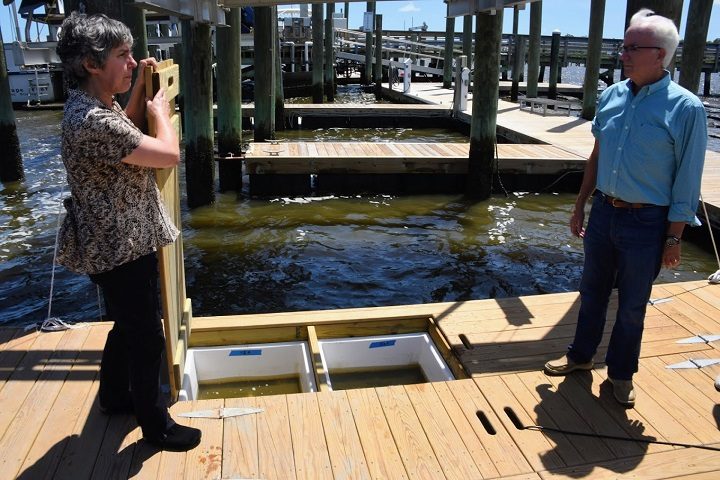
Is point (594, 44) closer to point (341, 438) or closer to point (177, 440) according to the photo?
point (341, 438)

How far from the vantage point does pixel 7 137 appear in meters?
10.5

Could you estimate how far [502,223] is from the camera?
8.50 metres

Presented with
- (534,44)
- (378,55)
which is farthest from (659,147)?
(378,55)


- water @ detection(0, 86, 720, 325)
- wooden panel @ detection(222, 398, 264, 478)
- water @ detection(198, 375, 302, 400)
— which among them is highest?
wooden panel @ detection(222, 398, 264, 478)

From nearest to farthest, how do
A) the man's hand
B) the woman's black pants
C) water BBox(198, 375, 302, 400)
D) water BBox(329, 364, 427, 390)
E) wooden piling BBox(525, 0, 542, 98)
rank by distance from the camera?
the woman's black pants < the man's hand < water BBox(198, 375, 302, 400) < water BBox(329, 364, 427, 390) < wooden piling BBox(525, 0, 542, 98)

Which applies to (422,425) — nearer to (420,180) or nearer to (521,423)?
(521,423)

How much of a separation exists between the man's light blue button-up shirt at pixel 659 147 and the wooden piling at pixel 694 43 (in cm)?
734

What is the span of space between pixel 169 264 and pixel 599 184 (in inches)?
79.3

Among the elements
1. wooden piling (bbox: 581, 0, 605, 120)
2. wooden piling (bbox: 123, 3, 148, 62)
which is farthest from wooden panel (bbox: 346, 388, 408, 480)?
wooden piling (bbox: 581, 0, 605, 120)

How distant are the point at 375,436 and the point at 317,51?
1928cm

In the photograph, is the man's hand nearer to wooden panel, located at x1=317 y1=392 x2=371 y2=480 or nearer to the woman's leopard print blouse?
wooden panel, located at x1=317 y1=392 x2=371 y2=480

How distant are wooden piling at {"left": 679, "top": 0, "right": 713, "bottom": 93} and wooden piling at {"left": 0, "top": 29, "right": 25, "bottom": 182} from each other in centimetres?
1024

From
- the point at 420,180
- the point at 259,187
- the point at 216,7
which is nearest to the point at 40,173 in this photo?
the point at 259,187

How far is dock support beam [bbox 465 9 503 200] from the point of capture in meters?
8.48
